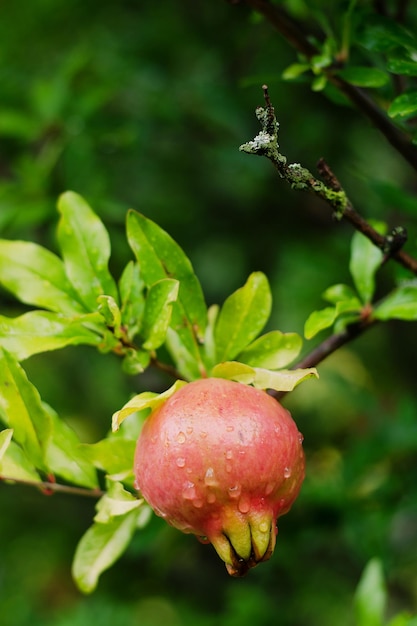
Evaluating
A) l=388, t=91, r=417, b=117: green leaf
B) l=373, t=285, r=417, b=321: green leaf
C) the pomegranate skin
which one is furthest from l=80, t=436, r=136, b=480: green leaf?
l=388, t=91, r=417, b=117: green leaf

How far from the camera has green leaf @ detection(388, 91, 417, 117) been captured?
0.68 meters

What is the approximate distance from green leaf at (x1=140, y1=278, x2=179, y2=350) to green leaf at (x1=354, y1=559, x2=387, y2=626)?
0.44 meters

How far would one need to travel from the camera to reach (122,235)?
1486mm

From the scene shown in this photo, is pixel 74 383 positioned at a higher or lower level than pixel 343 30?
lower

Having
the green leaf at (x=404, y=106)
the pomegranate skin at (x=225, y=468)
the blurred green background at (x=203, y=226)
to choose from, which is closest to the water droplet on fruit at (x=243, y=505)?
the pomegranate skin at (x=225, y=468)

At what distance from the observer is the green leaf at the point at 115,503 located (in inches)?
25.6

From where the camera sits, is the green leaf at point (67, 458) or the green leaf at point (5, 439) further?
the green leaf at point (67, 458)

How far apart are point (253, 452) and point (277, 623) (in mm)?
1149

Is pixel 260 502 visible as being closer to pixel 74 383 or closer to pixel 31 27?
pixel 31 27

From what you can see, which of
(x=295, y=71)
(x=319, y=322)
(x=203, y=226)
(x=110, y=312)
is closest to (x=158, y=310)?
(x=110, y=312)

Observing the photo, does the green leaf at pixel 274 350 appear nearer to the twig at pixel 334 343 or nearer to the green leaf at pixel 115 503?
the twig at pixel 334 343

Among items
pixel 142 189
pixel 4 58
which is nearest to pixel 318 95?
pixel 142 189

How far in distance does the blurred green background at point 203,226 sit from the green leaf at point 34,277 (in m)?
0.49

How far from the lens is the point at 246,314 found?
71cm
